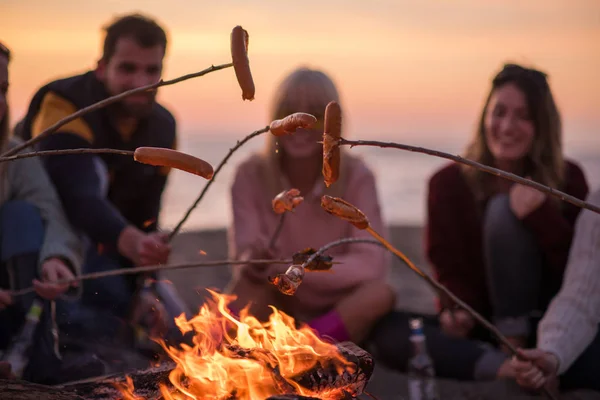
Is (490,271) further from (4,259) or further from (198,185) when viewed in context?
(198,185)

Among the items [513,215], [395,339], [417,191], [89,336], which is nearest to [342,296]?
[395,339]

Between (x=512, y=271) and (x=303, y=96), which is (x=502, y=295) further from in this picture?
(x=303, y=96)

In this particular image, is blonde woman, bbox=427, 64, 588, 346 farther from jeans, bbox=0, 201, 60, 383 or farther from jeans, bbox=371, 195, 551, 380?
jeans, bbox=0, 201, 60, 383

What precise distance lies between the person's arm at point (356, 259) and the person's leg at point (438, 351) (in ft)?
0.84

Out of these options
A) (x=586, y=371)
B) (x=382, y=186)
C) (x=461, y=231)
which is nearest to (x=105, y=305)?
(x=461, y=231)

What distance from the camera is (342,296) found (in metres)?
3.48

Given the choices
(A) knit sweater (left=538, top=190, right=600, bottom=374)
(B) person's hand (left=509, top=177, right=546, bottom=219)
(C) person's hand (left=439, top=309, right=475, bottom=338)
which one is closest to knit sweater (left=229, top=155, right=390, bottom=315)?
(C) person's hand (left=439, top=309, right=475, bottom=338)

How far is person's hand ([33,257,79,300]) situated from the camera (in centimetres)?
263

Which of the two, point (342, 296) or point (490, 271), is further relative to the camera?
point (342, 296)

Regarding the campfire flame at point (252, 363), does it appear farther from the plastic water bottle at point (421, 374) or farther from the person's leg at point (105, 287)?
the person's leg at point (105, 287)

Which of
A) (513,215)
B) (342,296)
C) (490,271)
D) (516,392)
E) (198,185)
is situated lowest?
(198,185)

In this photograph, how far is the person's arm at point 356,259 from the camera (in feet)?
11.2

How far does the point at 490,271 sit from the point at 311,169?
3.44 feet

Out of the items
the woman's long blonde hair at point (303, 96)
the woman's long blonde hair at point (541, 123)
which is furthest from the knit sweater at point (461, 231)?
the woman's long blonde hair at point (303, 96)
